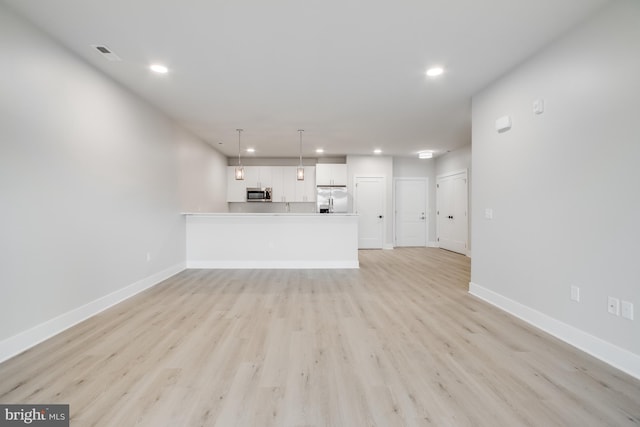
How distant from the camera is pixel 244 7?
2.10 m

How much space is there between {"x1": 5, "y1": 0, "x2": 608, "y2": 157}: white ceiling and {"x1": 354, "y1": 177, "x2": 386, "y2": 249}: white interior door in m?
3.37

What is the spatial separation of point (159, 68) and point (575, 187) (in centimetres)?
420

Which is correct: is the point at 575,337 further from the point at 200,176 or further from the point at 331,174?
the point at 200,176

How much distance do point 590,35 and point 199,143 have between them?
6.00 m

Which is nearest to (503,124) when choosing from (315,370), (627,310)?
(627,310)

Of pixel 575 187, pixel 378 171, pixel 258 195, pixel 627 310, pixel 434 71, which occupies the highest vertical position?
pixel 434 71

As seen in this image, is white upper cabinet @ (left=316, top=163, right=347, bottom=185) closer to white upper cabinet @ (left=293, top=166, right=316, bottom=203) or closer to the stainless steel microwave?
white upper cabinet @ (left=293, top=166, right=316, bottom=203)

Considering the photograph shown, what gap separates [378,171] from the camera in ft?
25.5

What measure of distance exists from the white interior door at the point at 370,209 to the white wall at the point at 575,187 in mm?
4459

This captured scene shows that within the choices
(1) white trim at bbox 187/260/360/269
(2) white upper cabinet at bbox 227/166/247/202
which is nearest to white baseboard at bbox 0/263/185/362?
(1) white trim at bbox 187/260/360/269

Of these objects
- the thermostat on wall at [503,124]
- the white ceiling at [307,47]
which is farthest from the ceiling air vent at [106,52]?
the thermostat on wall at [503,124]

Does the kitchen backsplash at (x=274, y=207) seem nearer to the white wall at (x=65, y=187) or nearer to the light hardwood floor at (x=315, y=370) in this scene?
the white wall at (x=65, y=187)

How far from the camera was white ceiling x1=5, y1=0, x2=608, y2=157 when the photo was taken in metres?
2.11
